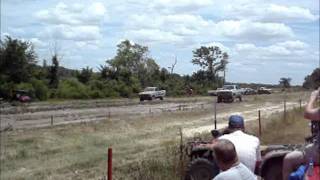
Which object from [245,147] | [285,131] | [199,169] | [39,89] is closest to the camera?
[245,147]

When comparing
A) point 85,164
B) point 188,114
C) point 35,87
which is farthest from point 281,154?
point 35,87

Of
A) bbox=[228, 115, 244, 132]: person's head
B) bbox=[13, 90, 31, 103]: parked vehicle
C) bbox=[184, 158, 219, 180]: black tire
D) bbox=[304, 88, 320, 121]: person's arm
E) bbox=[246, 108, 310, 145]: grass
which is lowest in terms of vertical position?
bbox=[246, 108, 310, 145]: grass

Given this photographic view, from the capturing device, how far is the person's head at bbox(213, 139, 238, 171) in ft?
19.5

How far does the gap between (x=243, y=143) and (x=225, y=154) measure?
2.13 m

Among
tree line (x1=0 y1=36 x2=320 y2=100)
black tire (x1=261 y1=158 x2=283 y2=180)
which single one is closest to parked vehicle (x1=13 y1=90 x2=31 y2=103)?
tree line (x1=0 y1=36 x2=320 y2=100)

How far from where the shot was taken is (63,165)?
68.7ft

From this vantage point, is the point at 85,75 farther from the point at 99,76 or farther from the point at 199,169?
the point at 199,169

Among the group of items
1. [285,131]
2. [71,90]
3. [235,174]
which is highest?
[71,90]

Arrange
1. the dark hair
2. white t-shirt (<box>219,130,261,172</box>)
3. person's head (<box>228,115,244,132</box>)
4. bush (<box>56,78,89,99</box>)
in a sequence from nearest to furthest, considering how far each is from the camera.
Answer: the dark hair, white t-shirt (<box>219,130,261,172</box>), person's head (<box>228,115,244,132</box>), bush (<box>56,78,89,99</box>)

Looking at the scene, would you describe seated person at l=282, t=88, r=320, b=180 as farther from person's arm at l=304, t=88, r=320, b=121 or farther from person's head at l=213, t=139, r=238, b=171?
person's head at l=213, t=139, r=238, b=171

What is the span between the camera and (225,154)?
19.7ft

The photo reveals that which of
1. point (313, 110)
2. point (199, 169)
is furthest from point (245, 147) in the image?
point (199, 169)

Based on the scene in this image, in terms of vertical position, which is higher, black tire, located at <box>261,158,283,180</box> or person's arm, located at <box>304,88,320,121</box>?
person's arm, located at <box>304,88,320,121</box>

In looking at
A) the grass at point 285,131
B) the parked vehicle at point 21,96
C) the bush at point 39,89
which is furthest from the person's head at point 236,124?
the bush at point 39,89
